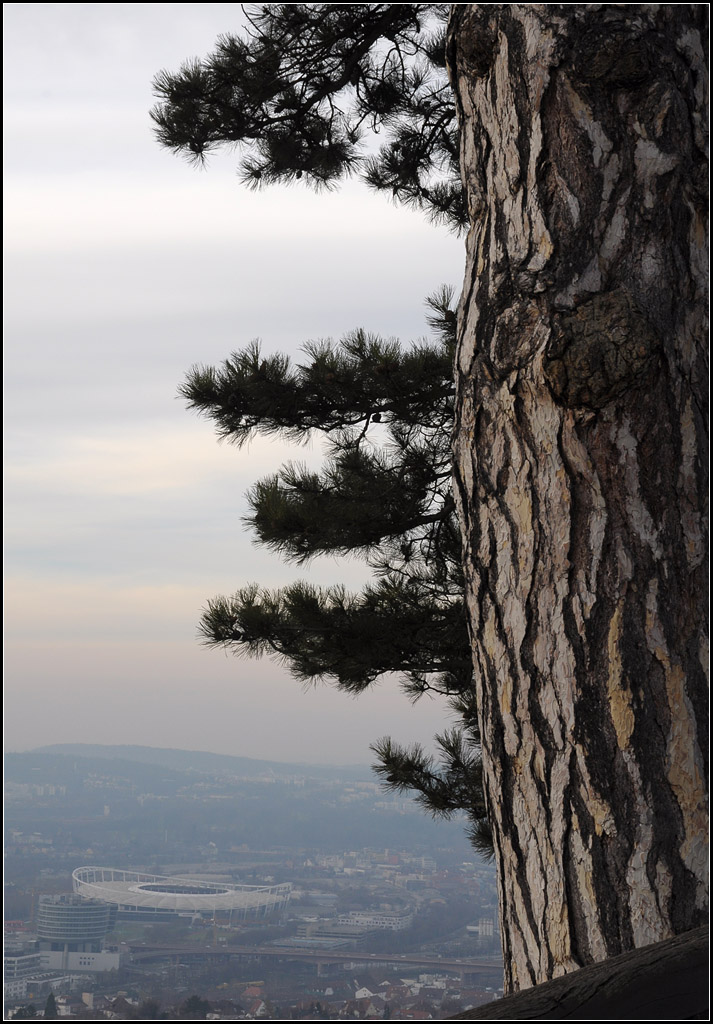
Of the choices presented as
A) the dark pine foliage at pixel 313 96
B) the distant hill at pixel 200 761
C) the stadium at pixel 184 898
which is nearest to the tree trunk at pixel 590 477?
the dark pine foliage at pixel 313 96

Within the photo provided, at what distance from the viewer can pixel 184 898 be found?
6496 millimetres

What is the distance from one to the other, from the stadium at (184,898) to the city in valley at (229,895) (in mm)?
13

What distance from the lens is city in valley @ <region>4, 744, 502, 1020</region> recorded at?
16.7 ft

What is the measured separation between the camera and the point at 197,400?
3314 millimetres

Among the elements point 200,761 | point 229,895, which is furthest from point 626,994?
point 200,761

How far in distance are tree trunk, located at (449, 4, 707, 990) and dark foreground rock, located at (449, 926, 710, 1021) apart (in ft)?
1.10

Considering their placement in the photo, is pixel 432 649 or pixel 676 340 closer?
pixel 676 340

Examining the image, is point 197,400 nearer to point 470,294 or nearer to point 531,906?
point 470,294

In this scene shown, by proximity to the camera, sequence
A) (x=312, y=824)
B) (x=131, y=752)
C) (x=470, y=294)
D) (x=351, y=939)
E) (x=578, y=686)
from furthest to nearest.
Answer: (x=131, y=752)
(x=312, y=824)
(x=351, y=939)
(x=470, y=294)
(x=578, y=686)

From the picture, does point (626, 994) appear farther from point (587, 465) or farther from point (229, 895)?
point (229, 895)

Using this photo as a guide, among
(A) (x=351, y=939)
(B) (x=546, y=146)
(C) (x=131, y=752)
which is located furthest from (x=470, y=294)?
(C) (x=131, y=752)

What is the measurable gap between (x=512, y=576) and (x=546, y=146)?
53 cm

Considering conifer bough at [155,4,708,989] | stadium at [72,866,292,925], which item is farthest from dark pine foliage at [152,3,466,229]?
stadium at [72,866,292,925]

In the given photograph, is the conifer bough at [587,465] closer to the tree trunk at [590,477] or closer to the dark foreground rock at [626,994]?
the tree trunk at [590,477]
